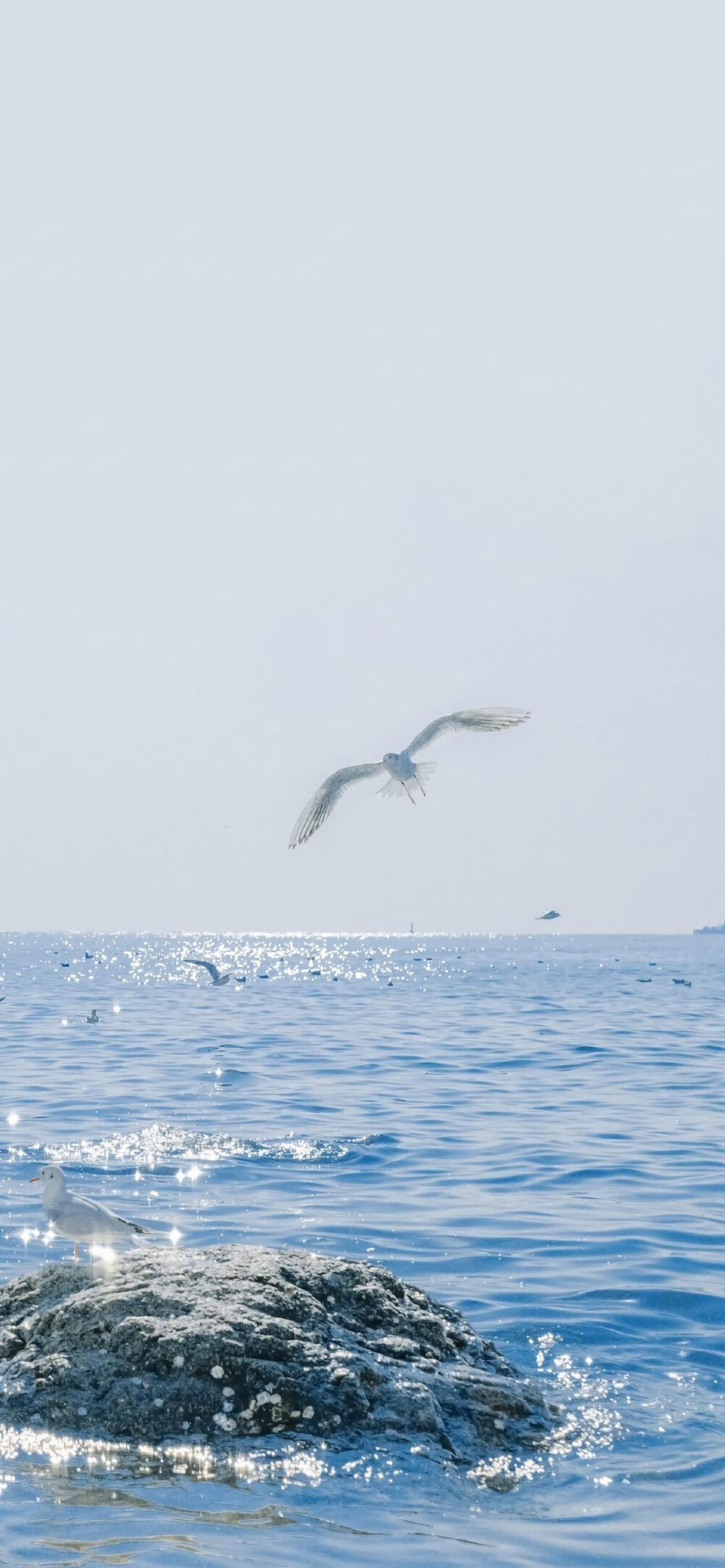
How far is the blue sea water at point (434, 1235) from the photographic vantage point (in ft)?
17.9

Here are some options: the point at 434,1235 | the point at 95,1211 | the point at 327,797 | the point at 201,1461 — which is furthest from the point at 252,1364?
the point at 327,797

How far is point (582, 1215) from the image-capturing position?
1120 centimetres

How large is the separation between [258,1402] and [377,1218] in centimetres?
491

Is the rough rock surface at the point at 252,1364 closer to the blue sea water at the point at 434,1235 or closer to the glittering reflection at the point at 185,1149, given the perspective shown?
the blue sea water at the point at 434,1235

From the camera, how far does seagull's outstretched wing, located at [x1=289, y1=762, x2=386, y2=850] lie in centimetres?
1344

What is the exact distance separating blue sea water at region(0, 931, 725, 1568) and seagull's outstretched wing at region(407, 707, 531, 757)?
13.8ft

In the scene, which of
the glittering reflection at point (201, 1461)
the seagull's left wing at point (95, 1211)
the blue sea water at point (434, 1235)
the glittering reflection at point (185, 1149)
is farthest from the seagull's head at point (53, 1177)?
the glittering reflection at point (185, 1149)

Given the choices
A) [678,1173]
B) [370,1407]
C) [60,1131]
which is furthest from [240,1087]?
[370,1407]

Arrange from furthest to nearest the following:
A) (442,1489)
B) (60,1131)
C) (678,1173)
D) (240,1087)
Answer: (240,1087)
(60,1131)
(678,1173)
(442,1489)

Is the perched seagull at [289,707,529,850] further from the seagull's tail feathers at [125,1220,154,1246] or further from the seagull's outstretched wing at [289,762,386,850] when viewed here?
the seagull's tail feathers at [125,1220,154,1246]

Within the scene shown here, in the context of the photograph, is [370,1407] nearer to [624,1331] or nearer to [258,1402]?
[258,1402]

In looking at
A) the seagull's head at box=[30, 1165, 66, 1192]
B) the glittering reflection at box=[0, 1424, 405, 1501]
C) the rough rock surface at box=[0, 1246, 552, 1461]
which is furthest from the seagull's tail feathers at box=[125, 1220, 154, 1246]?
the glittering reflection at box=[0, 1424, 405, 1501]

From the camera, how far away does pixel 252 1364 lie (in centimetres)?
625

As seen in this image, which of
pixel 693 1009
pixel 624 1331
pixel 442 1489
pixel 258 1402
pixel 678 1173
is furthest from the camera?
pixel 693 1009
